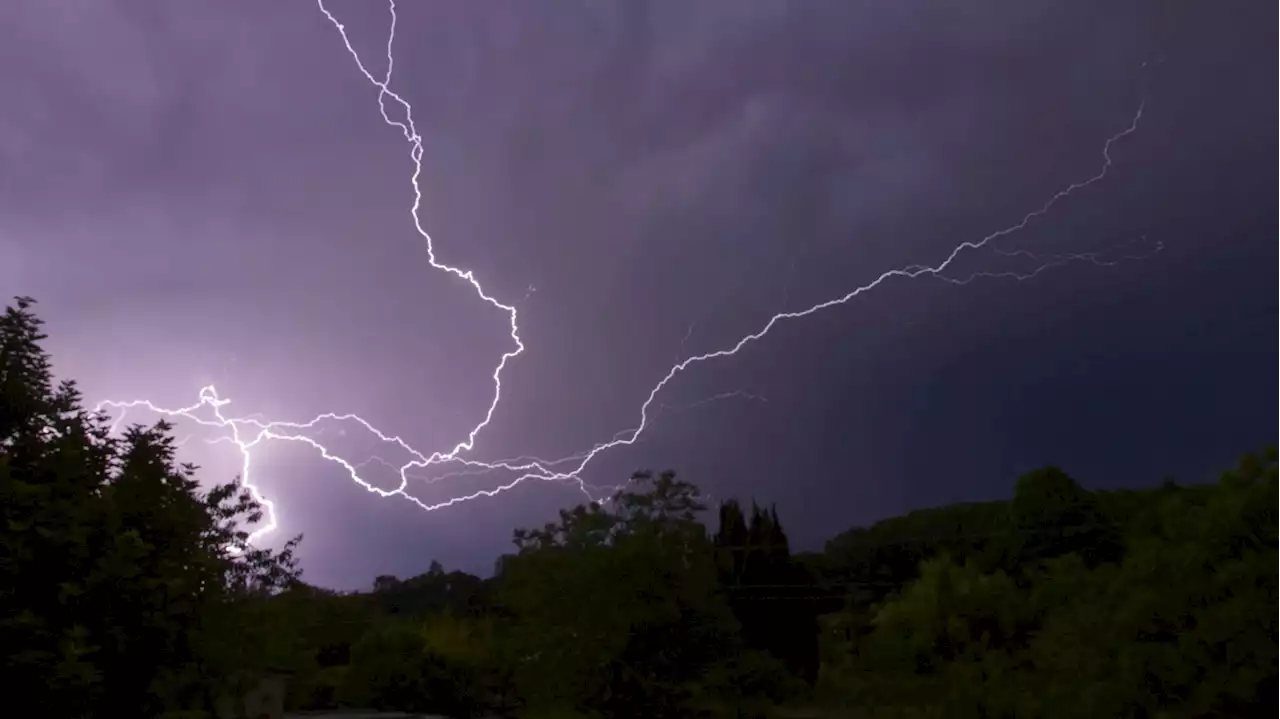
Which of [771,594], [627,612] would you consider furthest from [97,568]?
[771,594]

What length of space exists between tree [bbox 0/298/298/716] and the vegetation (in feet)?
0.04

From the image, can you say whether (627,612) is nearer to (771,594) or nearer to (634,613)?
(634,613)

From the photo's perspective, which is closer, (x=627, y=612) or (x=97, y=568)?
(x=97, y=568)

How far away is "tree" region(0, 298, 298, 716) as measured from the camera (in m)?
5.23

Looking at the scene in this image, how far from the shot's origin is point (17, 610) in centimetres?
536

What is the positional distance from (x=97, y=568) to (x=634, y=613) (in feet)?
15.3

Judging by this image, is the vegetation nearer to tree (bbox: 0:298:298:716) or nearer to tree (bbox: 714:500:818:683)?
tree (bbox: 0:298:298:716)

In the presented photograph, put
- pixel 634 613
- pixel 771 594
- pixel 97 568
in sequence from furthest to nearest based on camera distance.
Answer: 1. pixel 771 594
2. pixel 634 613
3. pixel 97 568

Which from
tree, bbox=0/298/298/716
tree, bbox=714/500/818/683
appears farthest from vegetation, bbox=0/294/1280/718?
tree, bbox=714/500/818/683

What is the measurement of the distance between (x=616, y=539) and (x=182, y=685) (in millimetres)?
4561

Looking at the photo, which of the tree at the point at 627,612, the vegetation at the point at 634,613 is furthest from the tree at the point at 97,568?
the tree at the point at 627,612

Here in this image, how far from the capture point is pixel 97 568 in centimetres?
549

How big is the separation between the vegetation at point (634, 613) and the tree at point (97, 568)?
0.01m

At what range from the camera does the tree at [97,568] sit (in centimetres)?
523
